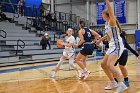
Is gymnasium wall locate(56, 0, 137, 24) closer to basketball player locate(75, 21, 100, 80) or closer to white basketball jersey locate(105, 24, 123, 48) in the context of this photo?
basketball player locate(75, 21, 100, 80)

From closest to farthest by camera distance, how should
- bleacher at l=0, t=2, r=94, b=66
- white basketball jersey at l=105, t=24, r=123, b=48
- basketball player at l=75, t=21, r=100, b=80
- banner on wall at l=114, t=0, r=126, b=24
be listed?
white basketball jersey at l=105, t=24, r=123, b=48 < basketball player at l=75, t=21, r=100, b=80 < bleacher at l=0, t=2, r=94, b=66 < banner on wall at l=114, t=0, r=126, b=24

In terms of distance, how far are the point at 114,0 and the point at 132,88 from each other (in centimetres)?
2718

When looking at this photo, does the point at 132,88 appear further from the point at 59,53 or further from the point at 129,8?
the point at 129,8

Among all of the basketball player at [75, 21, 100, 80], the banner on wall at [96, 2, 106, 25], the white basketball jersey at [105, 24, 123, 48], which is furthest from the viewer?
the banner on wall at [96, 2, 106, 25]

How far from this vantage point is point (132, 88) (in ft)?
23.4

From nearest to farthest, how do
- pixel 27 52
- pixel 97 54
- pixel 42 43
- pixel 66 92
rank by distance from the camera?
pixel 66 92
pixel 27 52
pixel 42 43
pixel 97 54

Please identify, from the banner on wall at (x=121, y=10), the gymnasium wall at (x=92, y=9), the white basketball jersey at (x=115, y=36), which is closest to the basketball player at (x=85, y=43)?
the white basketball jersey at (x=115, y=36)

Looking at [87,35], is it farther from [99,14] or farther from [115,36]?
[99,14]

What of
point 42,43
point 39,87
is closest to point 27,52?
point 42,43

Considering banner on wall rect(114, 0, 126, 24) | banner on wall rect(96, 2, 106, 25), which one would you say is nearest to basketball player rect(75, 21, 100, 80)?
banner on wall rect(114, 0, 126, 24)

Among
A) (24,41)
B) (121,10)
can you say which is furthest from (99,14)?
(24,41)

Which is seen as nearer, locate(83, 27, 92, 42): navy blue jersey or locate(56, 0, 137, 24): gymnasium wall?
locate(83, 27, 92, 42): navy blue jersey

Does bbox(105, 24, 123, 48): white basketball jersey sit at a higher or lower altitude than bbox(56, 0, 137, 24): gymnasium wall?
lower

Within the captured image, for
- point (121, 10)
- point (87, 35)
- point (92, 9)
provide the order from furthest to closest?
1. point (92, 9)
2. point (121, 10)
3. point (87, 35)
